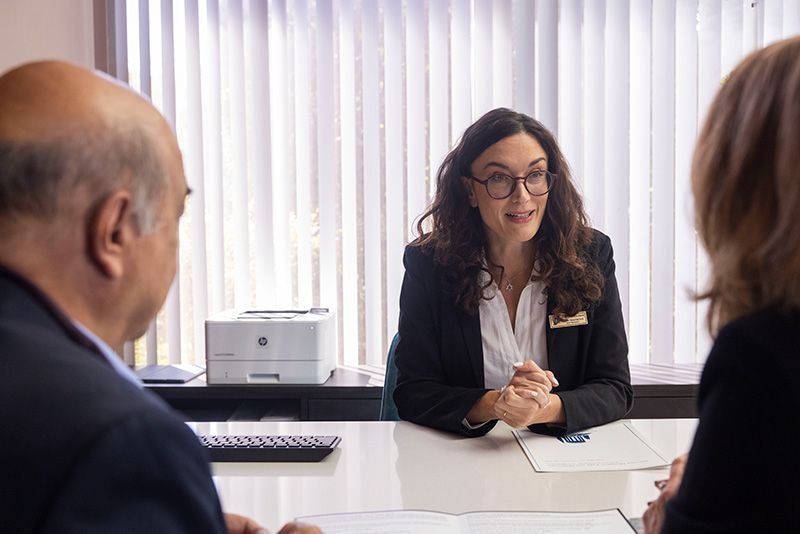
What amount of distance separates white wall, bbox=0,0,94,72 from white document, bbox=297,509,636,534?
2.31m

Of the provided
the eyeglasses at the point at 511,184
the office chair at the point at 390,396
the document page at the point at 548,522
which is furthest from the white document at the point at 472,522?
the eyeglasses at the point at 511,184

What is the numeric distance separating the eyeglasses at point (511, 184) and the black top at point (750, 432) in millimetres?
1524

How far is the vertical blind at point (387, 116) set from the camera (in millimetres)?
3457

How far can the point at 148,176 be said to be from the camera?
2.74 ft

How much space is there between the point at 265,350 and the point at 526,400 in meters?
1.49

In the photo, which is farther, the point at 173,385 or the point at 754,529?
the point at 173,385

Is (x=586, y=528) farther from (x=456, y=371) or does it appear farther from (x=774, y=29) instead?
(x=774, y=29)

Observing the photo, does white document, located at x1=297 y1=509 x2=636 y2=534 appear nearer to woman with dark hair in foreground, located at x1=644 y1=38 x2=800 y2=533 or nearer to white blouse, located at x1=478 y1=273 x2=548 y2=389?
woman with dark hair in foreground, located at x1=644 y1=38 x2=800 y2=533

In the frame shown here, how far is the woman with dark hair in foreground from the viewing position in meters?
0.73

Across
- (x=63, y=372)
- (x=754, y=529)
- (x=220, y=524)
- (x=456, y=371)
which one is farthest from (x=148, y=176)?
(x=456, y=371)

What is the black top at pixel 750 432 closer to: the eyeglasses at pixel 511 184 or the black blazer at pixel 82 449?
the black blazer at pixel 82 449

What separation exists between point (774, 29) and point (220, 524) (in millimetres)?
3476

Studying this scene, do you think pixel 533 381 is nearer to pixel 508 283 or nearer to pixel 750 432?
pixel 508 283

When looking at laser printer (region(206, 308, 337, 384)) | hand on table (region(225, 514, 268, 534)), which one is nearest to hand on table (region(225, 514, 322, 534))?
hand on table (region(225, 514, 268, 534))
